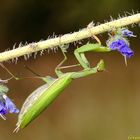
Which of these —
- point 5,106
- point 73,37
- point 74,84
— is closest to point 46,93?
point 5,106

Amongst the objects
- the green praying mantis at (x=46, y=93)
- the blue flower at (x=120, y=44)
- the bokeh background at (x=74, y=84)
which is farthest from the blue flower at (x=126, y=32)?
the bokeh background at (x=74, y=84)

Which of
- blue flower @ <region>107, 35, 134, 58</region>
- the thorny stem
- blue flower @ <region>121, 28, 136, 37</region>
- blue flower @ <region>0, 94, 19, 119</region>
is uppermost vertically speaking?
the thorny stem

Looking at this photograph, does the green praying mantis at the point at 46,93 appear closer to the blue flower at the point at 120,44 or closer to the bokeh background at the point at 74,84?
the blue flower at the point at 120,44

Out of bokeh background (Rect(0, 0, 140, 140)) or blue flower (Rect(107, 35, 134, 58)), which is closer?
blue flower (Rect(107, 35, 134, 58))

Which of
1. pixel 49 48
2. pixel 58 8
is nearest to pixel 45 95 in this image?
pixel 49 48

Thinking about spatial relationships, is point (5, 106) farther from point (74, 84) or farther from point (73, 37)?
point (74, 84)

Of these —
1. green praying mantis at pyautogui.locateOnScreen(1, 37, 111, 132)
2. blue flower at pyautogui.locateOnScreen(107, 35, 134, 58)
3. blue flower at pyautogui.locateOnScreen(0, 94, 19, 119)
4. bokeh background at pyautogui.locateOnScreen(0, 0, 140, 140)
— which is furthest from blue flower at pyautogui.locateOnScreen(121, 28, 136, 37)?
bokeh background at pyautogui.locateOnScreen(0, 0, 140, 140)

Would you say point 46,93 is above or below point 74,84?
below

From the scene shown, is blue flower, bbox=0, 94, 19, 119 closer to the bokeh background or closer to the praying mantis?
the praying mantis

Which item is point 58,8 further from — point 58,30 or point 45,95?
point 45,95
